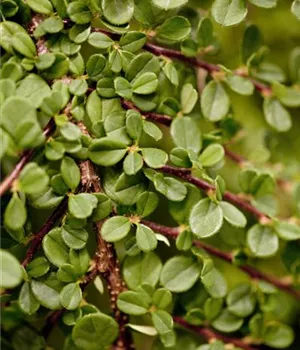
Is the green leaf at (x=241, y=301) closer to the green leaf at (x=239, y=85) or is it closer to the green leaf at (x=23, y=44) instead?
the green leaf at (x=239, y=85)

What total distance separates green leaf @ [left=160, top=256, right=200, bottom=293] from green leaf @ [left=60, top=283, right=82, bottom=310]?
0.12 m

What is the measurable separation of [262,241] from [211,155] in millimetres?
146

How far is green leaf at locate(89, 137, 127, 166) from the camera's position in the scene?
680 mm

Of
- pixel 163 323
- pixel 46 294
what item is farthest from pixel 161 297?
pixel 46 294

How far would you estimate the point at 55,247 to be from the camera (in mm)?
704

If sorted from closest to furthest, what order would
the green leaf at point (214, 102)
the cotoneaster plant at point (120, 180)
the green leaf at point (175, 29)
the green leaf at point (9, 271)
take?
the green leaf at point (9, 271)
the cotoneaster plant at point (120, 180)
the green leaf at point (175, 29)
the green leaf at point (214, 102)

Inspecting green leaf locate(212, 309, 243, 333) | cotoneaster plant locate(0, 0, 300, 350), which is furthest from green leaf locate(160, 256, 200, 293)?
green leaf locate(212, 309, 243, 333)

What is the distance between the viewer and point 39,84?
0.67m

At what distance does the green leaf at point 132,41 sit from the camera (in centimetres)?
73

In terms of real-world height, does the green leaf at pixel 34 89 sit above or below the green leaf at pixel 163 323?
above

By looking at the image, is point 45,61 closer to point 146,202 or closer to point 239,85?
point 146,202

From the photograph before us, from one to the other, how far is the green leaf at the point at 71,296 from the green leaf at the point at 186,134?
0.22 meters

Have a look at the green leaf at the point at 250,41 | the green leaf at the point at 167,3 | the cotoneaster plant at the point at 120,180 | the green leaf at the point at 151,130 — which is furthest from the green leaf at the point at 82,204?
the green leaf at the point at 250,41

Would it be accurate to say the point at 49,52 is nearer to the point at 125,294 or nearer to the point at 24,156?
the point at 24,156
